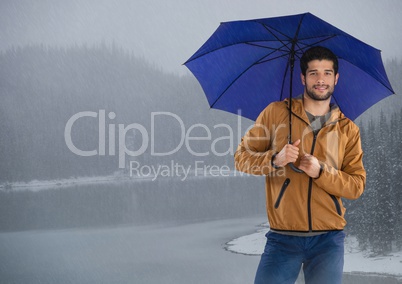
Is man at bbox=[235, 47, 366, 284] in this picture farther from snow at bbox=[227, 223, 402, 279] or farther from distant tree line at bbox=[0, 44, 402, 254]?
snow at bbox=[227, 223, 402, 279]

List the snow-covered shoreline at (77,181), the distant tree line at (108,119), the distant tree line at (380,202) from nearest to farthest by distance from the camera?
the distant tree line at (380,202), the distant tree line at (108,119), the snow-covered shoreline at (77,181)

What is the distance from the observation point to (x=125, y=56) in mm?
174750

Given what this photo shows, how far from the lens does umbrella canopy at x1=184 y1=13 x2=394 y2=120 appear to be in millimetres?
2844

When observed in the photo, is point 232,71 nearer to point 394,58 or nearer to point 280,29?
point 280,29

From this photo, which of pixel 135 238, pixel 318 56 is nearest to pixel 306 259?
pixel 318 56

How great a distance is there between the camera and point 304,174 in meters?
2.40

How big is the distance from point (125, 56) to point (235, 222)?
464 ft

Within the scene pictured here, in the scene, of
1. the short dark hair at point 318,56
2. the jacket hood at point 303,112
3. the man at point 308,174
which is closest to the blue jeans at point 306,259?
the man at point 308,174

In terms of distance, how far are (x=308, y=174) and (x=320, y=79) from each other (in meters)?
0.52

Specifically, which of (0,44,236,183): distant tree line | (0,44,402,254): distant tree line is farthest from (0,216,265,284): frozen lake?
(0,44,236,183): distant tree line

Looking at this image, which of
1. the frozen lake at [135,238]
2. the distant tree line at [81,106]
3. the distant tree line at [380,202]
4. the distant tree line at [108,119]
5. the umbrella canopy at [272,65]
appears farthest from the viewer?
the distant tree line at [81,106]

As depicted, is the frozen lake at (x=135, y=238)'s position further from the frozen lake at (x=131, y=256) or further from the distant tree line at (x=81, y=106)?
the distant tree line at (x=81, y=106)

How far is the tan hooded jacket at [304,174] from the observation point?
2361 mm

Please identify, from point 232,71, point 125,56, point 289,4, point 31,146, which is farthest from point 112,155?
point 232,71
